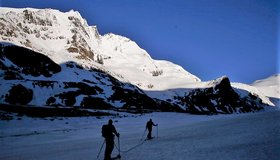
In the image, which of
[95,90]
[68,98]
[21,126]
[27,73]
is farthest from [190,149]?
[27,73]

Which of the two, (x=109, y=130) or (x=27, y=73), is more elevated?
(x=27, y=73)

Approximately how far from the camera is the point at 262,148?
59.7ft

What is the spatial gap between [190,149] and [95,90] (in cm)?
14516

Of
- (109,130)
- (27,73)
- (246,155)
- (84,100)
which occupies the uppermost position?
(27,73)

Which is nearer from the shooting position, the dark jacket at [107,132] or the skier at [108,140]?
the skier at [108,140]

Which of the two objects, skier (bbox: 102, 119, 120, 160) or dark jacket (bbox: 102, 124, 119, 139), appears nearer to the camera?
skier (bbox: 102, 119, 120, 160)

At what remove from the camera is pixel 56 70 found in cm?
19325

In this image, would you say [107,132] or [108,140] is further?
[107,132]

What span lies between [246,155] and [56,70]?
184014 mm

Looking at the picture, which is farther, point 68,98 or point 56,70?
point 56,70

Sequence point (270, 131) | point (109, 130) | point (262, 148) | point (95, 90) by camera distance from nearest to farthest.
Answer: point (262, 148) → point (109, 130) → point (270, 131) → point (95, 90)

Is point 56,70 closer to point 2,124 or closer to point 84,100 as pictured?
point 84,100

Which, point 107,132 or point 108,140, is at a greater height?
point 107,132

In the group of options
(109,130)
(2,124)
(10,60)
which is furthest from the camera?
(10,60)
